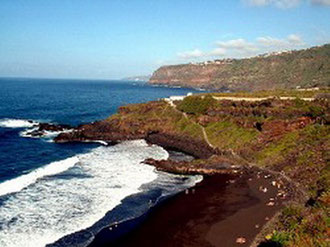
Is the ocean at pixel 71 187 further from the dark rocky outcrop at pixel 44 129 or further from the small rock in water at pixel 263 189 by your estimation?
the small rock in water at pixel 263 189

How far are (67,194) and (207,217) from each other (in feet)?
51.8

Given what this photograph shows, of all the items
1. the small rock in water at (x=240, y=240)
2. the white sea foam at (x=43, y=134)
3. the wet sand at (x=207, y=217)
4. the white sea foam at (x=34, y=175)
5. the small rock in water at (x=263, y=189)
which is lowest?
the wet sand at (x=207, y=217)

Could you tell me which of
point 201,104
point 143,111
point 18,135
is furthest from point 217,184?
point 18,135

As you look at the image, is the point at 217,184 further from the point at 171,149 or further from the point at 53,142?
the point at 53,142

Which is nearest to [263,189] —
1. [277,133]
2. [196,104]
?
[277,133]

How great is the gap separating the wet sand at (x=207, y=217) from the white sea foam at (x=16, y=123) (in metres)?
52.9

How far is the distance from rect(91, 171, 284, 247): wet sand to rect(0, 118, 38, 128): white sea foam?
2083 inches

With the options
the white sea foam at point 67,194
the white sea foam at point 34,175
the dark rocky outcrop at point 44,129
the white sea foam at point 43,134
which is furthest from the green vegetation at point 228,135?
the dark rocky outcrop at point 44,129

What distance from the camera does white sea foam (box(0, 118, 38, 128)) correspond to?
79.2m

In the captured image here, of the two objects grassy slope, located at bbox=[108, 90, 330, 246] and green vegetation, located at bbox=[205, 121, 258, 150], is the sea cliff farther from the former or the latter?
green vegetation, located at bbox=[205, 121, 258, 150]

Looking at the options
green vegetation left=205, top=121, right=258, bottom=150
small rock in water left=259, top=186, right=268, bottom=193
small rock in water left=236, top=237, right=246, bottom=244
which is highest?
green vegetation left=205, top=121, right=258, bottom=150

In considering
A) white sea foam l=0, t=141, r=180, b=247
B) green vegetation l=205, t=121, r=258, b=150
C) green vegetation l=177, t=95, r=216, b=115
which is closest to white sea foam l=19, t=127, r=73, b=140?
white sea foam l=0, t=141, r=180, b=247

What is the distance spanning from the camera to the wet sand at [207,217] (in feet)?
93.7

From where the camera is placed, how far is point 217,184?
4281cm
